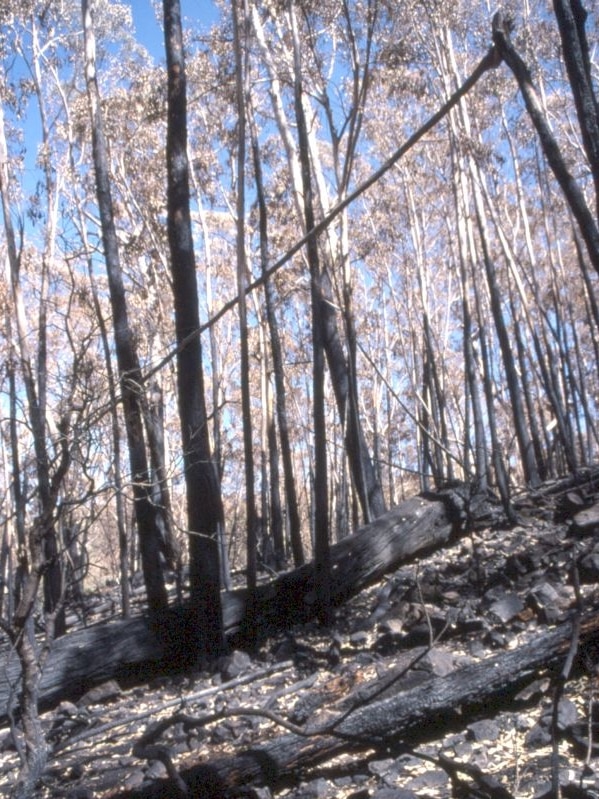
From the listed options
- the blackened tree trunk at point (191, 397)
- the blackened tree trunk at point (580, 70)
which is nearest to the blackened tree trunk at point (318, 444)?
the blackened tree trunk at point (191, 397)

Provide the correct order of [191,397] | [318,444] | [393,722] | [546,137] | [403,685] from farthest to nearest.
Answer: [191,397] → [318,444] → [403,685] → [393,722] → [546,137]

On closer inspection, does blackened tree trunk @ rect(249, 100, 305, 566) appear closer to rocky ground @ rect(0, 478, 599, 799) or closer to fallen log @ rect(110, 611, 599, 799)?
rocky ground @ rect(0, 478, 599, 799)

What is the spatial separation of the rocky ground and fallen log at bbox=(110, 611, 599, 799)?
0.04 meters

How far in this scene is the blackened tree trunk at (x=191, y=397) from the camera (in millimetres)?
5871

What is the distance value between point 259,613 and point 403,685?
7.93 ft

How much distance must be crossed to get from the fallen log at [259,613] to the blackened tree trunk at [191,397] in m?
0.18

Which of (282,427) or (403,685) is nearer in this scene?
(403,685)

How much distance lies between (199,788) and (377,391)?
18524 mm

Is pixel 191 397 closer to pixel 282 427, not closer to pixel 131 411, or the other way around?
pixel 131 411

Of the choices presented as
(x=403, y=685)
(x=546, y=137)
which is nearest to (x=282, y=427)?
(x=403, y=685)

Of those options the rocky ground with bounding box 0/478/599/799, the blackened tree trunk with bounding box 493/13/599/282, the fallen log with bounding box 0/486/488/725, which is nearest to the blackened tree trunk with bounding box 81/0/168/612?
the fallen log with bounding box 0/486/488/725

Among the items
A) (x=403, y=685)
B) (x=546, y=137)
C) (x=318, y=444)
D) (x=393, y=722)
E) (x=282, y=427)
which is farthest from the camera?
(x=282, y=427)

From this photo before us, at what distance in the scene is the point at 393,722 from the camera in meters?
3.60

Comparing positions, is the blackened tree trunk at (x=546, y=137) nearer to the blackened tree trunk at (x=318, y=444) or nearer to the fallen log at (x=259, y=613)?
the blackened tree trunk at (x=318, y=444)
